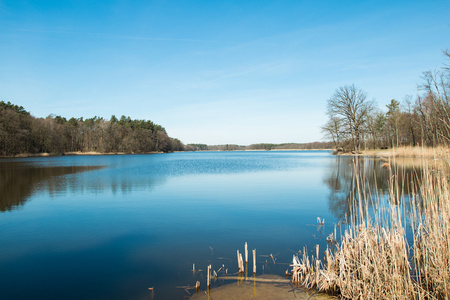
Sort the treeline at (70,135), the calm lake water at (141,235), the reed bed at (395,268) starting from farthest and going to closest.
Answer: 1. the treeline at (70,135)
2. the calm lake water at (141,235)
3. the reed bed at (395,268)

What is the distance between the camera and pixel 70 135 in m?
79.8

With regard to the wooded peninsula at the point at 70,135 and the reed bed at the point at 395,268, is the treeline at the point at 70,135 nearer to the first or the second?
the wooded peninsula at the point at 70,135

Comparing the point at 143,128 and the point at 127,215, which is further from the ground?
A: the point at 143,128

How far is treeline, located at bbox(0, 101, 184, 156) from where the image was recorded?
5347cm

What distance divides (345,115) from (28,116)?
67.1 meters

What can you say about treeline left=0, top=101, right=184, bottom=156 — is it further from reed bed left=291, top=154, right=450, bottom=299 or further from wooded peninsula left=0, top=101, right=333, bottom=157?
reed bed left=291, top=154, right=450, bottom=299

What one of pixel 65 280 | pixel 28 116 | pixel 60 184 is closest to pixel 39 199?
pixel 60 184

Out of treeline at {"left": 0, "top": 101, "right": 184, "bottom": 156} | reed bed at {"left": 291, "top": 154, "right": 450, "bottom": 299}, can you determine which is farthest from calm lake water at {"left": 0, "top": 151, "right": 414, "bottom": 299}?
treeline at {"left": 0, "top": 101, "right": 184, "bottom": 156}

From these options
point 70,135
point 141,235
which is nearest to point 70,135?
point 70,135

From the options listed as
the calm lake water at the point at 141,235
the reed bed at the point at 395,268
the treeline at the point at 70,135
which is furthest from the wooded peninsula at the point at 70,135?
the reed bed at the point at 395,268

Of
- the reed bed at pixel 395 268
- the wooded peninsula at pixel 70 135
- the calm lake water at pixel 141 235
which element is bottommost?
the calm lake water at pixel 141 235

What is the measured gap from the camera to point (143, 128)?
328ft

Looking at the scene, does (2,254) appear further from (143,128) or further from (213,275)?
(143,128)

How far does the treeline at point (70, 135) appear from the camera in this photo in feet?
175
